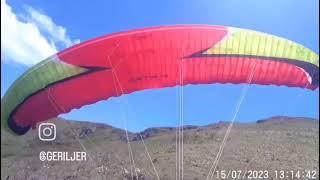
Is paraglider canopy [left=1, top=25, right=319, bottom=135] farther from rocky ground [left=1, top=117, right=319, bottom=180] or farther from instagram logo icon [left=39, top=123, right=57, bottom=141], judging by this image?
rocky ground [left=1, top=117, right=319, bottom=180]

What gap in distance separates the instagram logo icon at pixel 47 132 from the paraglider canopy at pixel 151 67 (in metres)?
0.06

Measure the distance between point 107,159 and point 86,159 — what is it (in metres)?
0.16

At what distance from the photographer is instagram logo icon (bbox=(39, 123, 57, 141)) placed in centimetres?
571

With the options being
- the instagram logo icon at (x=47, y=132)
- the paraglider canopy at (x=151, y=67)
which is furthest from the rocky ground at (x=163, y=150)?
the paraglider canopy at (x=151, y=67)

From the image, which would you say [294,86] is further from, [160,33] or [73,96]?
[73,96]

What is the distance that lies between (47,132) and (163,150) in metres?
0.90

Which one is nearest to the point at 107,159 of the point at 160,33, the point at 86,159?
the point at 86,159

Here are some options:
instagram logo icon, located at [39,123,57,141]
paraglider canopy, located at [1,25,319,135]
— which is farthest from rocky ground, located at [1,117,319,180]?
paraglider canopy, located at [1,25,319,135]

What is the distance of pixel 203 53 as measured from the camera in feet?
18.3

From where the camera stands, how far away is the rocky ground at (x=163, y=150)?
5.59m

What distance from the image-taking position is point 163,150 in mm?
5648

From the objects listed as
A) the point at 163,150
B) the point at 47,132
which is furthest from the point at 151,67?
the point at 47,132

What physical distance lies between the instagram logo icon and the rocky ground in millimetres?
39

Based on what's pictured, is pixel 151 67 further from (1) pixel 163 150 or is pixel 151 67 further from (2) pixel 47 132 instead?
(2) pixel 47 132
